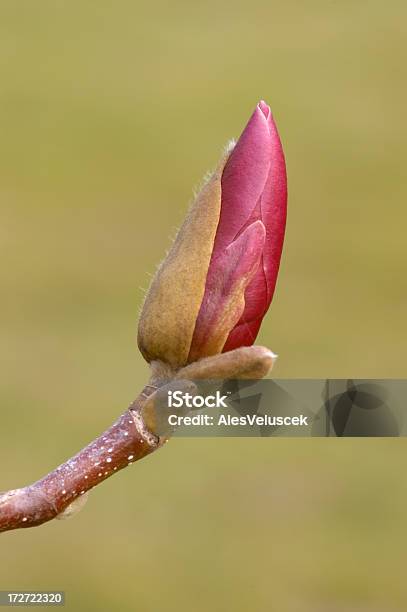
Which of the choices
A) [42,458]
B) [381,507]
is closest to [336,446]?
[381,507]

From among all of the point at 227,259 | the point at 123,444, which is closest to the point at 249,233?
the point at 227,259

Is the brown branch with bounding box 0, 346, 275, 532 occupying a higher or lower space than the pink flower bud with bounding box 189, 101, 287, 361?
lower

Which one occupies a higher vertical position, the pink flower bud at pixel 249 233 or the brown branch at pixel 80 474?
the pink flower bud at pixel 249 233

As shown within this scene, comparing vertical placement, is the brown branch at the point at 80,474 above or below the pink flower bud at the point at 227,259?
below

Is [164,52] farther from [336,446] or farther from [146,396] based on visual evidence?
[146,396]

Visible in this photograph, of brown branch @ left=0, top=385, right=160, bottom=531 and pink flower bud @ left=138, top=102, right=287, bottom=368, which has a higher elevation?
pink flower bud @ left=138, top=102, right=287, bottom=368
